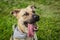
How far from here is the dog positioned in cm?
286

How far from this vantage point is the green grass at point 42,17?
3240 mm

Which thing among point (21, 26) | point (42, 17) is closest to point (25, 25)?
point (21, 26)

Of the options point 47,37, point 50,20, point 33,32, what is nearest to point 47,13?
point 50,20

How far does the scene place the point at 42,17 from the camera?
11.0ft

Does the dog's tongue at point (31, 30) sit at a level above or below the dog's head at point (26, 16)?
below

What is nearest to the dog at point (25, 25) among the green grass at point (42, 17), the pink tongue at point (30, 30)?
the pink tongue at point (30, 30)

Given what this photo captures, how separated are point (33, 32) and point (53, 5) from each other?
33.4 inches

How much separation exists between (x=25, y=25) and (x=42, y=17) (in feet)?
1.73

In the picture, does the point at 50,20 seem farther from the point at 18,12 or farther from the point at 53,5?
the point at 18,12

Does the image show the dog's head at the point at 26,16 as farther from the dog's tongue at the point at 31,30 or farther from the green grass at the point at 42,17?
the green grass at the point at 42,17

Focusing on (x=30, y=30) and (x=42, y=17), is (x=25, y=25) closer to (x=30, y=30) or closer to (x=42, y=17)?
(x=30, y=30)

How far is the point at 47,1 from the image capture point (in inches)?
142

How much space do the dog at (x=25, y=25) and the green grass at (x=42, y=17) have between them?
0.86ft

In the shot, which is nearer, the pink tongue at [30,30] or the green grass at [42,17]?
the pink tongue at [30,30]
